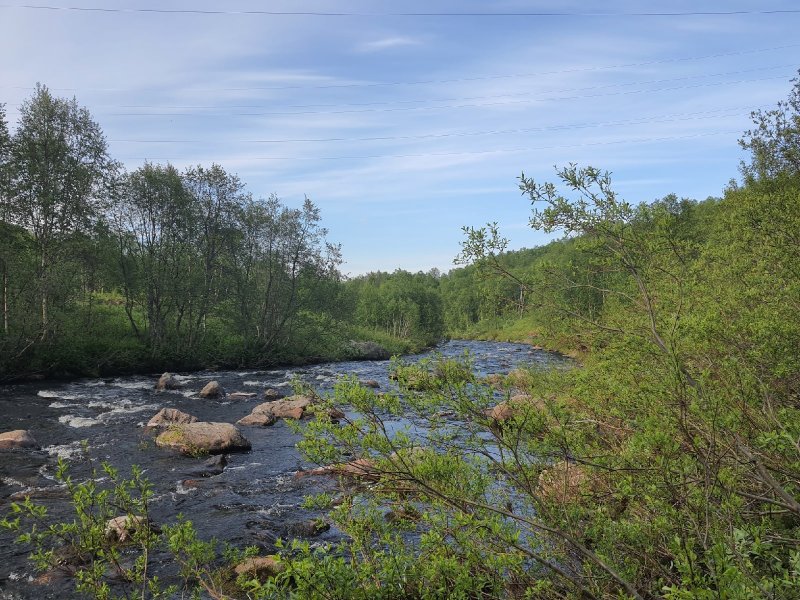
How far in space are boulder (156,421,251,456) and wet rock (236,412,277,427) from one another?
284 centimetres

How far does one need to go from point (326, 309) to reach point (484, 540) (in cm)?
3802

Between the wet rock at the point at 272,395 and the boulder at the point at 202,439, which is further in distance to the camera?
the wet rock at the point at 272,395

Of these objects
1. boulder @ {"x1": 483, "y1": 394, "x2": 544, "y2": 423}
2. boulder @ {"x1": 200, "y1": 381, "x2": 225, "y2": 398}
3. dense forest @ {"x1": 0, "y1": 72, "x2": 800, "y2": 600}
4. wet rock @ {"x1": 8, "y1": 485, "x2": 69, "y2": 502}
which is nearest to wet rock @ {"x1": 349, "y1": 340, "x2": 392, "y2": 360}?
boulder @ {"x1": 200, "y1": 381, "x2": 225, "y2": 398}

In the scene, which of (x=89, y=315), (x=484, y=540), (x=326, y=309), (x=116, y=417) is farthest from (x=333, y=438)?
(x=326, y=309)

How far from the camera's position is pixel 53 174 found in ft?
92.4

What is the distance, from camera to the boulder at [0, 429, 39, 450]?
14297mm

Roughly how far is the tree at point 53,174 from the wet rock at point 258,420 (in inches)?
555

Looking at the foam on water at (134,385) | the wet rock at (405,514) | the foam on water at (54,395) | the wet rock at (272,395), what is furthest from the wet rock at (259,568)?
the foam on water at (134,385)

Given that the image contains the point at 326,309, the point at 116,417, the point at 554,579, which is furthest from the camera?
the point at 326,309

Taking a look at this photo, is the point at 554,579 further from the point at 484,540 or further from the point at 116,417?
the point at 116,417

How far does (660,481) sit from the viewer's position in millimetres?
4227

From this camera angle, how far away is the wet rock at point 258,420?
19.1 m

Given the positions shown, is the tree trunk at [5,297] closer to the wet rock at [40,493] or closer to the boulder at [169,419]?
the boulder at [169,419]

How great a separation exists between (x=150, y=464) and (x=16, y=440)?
14.1 ft
